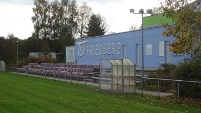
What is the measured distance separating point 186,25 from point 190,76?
13.0ft

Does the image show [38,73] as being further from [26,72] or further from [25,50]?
[25,50]

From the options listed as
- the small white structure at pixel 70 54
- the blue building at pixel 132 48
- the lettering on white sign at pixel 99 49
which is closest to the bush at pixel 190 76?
the blue building at pixel 132 48

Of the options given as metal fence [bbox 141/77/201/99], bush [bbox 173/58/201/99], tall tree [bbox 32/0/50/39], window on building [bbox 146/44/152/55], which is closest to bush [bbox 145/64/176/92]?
metal fence [bbox 141/77/201/99]

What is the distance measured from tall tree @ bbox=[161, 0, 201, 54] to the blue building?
12.8m

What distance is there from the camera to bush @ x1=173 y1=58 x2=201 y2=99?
18.5m

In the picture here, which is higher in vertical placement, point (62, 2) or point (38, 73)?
point (62, 2)

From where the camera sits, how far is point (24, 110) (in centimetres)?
1391

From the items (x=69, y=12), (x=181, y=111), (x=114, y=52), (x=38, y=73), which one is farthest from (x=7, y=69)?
(x=181, y=111)

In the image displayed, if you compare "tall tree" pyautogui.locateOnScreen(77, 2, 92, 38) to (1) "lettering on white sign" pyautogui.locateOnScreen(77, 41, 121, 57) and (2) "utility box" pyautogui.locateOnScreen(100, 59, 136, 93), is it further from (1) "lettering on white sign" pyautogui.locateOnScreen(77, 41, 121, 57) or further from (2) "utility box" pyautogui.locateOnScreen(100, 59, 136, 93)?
(2) "utility box" pyautogui.locateOnScreen(100, 59, 136, 93)

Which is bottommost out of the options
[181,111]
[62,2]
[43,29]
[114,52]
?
[181,111]

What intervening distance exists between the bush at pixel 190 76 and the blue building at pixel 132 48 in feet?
32.4

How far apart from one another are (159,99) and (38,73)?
32423 millimetres

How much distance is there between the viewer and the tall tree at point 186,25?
15.9 m

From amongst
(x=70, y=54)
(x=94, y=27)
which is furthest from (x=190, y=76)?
(x=94, y=27)
